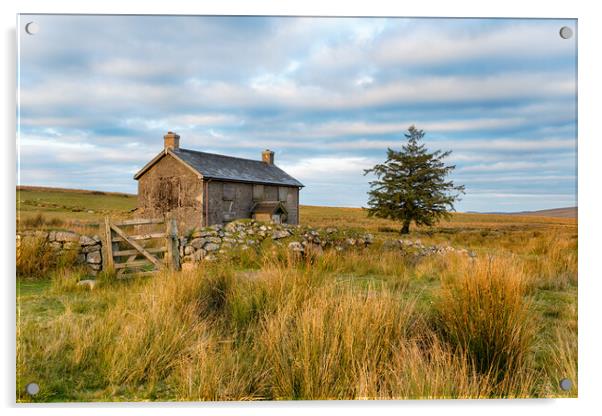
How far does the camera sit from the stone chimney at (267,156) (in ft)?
69.9

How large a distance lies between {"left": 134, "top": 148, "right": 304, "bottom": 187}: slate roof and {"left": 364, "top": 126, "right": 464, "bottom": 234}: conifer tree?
5.51 m

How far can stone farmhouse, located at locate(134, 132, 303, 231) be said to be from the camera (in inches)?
623

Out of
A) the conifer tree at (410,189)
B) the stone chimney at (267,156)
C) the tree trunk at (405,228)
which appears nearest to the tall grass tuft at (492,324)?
the conifer tree at (410,189)

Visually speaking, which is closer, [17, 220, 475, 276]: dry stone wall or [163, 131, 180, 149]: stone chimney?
[17, 220, 475, 276]: dry stone wall

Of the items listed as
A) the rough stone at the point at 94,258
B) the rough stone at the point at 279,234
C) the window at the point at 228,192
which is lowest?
the rough stone at the point at 94,258

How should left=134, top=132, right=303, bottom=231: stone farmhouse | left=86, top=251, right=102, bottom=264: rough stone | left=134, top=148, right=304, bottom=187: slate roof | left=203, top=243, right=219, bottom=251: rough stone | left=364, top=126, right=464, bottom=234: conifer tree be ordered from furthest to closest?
left=134, top=148, right=304, bottom=187: slate roof → left=134, top=132, right=303, bottom=231: stone farmhouse → left=364, top=126, right=464, bottom=234: conifer tree → left=203, top=243, right=219, bottom=251: rough stone → left=86, top=251, right=102, bottom=264: rough stone

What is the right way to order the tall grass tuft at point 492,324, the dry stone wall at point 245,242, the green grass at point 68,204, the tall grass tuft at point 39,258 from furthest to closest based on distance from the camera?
1. the dry stone wall at point 245,242
2. the tall grass tuft at point 39,258
3. the green grass at point 68,204
4. the tall grass tuft at point 492,324

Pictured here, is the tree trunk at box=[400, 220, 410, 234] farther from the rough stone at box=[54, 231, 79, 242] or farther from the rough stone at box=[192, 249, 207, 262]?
the rough stone at box=[54, 231, 79, 242]

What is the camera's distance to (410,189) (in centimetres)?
1484

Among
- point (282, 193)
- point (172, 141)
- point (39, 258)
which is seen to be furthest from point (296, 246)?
point (282, 193)

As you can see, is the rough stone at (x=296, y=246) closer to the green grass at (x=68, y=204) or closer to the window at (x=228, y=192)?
the green grass at (x=68, y=204)

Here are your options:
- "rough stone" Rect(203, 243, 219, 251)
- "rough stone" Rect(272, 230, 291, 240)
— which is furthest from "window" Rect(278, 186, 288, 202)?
"rough stone" Rect(203, 243, 219, 251)

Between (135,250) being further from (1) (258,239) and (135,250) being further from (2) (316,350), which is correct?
(2) (316,350)

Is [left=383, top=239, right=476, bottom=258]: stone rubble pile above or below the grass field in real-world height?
above
